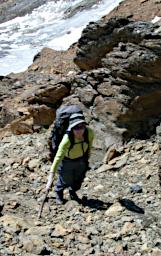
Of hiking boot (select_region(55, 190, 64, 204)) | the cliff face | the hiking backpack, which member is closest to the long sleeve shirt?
the hiking backpack

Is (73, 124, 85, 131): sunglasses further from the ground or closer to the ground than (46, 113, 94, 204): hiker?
further from the ground

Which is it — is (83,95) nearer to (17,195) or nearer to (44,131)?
(44,131)

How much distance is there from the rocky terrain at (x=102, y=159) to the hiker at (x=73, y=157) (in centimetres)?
25

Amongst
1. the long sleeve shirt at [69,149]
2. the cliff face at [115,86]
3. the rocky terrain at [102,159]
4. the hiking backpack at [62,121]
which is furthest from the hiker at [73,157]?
the cliff face at [115,86]

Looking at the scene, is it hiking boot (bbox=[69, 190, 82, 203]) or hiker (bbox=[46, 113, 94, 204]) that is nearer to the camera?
hiker (bbox=[46, 113, 94, 204])

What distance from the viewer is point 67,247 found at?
6238 millimetres

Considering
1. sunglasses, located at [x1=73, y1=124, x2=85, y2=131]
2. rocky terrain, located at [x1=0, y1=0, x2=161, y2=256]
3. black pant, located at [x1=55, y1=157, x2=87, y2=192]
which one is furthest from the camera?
black pant, located at [x1=55, y1=157, x2=87, y2=192]

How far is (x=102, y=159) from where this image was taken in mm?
9195

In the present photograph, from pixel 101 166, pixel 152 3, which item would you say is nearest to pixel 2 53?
pixel 152 3

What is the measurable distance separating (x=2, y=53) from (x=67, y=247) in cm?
2894

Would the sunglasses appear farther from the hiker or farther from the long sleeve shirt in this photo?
the long sleeve shirt

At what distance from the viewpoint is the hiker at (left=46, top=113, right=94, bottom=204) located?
6871 millimetres

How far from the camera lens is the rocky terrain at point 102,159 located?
638 cm

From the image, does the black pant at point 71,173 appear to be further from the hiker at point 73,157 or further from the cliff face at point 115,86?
the cliff face at point 115,86
